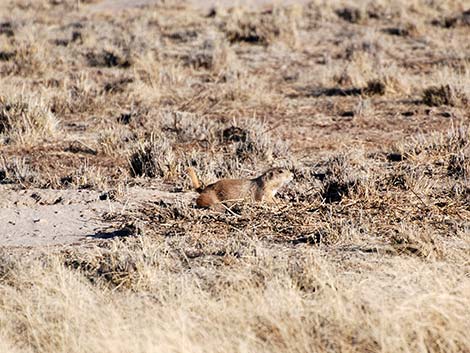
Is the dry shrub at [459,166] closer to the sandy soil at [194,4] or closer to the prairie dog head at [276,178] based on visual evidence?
the prairie dog head at [276,178]

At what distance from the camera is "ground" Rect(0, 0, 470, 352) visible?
486cm

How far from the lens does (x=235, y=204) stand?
7715mm

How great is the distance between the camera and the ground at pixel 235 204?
486 centimetres

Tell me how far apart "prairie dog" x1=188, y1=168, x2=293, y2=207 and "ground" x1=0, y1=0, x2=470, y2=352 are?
18cm

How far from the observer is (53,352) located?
4742 mm

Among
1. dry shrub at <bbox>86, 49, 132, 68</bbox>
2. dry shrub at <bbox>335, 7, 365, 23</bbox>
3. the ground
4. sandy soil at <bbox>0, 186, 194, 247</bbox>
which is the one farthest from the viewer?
dry shrub at <bbox>335, 7, 365, 23</bbox>

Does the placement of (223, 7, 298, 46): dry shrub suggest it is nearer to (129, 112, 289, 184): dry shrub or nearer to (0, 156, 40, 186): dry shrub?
(129, 112, 289, 184): dry shrub

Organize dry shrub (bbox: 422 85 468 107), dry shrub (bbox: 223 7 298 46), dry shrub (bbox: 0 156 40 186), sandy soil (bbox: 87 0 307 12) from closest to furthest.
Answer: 1. dry shrub (bbox: 0 156 40 186)
2. dry shrub (bbox: 422 85 468 107)
3. dry shrub (bbox: 223 7 298 46)
4. sandy soil (bbox: 87 0 307 12)

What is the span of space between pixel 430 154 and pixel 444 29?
12660 millimetres

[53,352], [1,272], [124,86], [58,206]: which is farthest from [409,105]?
[53,352]

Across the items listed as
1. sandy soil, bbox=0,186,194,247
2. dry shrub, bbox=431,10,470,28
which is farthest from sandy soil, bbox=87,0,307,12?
sandy soil, bbox=0,186,194,247

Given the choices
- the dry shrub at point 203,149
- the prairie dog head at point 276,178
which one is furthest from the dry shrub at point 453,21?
the prairie dog head at point 276,178

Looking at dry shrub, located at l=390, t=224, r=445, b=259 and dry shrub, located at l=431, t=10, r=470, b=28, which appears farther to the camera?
dry shrub, located at l=431, t=10, r=470, b=28

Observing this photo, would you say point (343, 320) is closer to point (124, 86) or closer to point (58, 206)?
point (58, 206)
